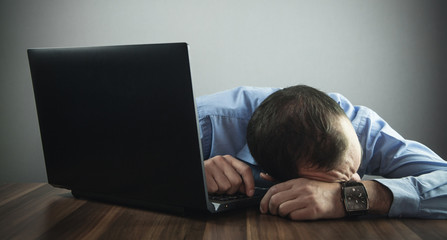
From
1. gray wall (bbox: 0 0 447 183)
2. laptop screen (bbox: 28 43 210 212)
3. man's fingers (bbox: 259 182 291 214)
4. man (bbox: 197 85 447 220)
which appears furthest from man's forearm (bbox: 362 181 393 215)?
gray wall (bbox: 0 0 447 183)

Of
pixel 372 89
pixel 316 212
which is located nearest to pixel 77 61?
pixel 316 212

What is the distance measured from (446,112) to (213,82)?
4.57ft

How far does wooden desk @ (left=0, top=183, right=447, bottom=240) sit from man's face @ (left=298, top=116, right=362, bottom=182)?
106 millimetres

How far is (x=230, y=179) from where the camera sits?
40.3 inches

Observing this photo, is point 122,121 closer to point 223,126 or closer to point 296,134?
point 296,134

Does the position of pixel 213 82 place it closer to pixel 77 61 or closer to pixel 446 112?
pixel 446 112

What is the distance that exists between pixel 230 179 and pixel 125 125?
268mm

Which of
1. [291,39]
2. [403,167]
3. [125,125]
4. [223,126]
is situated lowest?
[403,167]

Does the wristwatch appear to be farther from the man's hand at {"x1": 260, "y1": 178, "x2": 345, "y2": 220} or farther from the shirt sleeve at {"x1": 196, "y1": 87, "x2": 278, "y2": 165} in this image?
the shirt sleeve at {"x1": 196, "y1": 87, "x2": 278, "y2": 165}

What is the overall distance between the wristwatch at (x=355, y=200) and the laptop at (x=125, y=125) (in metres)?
0.20

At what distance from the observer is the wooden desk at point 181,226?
0.83 m

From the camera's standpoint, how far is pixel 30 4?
2.85 metres

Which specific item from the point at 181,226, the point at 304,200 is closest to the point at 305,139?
the point at 304,200

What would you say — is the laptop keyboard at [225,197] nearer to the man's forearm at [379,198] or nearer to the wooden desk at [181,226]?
the wooden desk at [181,226]
